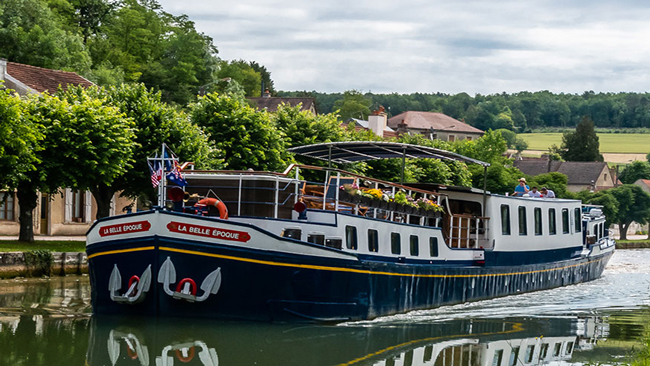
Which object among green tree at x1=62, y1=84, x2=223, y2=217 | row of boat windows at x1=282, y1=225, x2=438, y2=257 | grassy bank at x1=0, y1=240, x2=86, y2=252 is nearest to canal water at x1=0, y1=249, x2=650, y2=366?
row of boat windows at x1=282, y1=225, x2=438, y2=257

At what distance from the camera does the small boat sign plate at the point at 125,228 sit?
19.6 m

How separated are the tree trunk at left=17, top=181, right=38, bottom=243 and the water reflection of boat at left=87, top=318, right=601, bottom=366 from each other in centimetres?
1686

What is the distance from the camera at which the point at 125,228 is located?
19.9 metres

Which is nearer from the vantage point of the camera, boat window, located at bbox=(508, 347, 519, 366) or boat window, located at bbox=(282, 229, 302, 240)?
boat window, located at bbox=(508, 347, 519, 366)

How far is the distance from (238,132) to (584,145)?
119 m

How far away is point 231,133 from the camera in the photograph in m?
42.8

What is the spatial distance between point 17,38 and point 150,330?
47980 mm

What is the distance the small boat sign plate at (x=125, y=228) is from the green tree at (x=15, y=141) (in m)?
13.0

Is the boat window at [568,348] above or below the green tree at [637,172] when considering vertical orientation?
above

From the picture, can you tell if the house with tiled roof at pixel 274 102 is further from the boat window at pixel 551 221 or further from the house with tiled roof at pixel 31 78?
the boat window at pixel 551 221

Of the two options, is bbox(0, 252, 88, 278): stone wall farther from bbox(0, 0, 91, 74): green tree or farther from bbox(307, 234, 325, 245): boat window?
bbox(0, 0, 91, 74): green tree

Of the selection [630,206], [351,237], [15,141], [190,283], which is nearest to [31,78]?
[15,141]

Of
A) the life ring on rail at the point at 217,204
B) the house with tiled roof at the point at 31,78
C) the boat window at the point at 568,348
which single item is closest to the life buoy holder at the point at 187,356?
the life ring on rail at the point at 217,204

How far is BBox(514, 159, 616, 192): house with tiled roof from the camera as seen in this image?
424 feet
